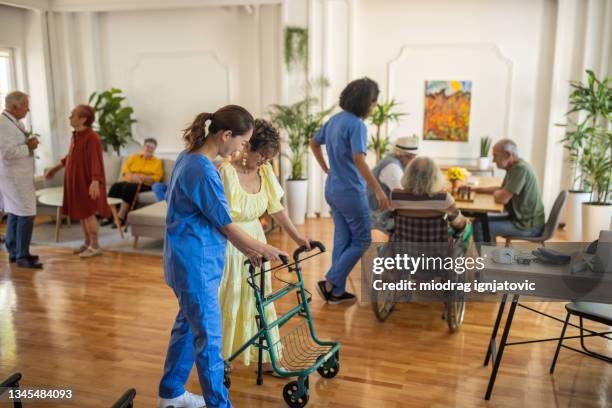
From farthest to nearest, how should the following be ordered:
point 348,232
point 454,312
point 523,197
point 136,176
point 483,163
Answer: point 136,176, point 483,163, point 523,197, point 348,232, point 454,312

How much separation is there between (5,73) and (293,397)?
682 cm

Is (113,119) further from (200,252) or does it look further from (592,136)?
Result: (592,136)

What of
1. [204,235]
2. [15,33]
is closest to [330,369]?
[204,235]

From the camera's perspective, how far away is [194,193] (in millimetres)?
2125

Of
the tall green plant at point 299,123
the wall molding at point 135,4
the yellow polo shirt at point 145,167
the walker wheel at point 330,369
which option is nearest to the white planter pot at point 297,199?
the tall green plant at point 299,123

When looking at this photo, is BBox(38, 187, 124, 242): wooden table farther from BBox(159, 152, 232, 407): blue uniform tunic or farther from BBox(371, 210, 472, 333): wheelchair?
BBox(159, 152, 232, 407): blue uniform tunic

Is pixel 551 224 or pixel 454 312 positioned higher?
pixel 551 224

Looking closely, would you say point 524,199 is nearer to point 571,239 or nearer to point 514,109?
point 571,239

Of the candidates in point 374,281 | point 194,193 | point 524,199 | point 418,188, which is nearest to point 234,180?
point 194,193

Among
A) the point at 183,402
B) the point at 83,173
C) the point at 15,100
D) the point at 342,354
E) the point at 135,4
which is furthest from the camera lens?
the point at 135,4

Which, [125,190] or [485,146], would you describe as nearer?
[485,146]

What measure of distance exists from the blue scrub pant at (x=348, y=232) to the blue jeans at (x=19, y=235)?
2.80 m

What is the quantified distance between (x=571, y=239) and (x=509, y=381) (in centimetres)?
353

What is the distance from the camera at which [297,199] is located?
6586mm
